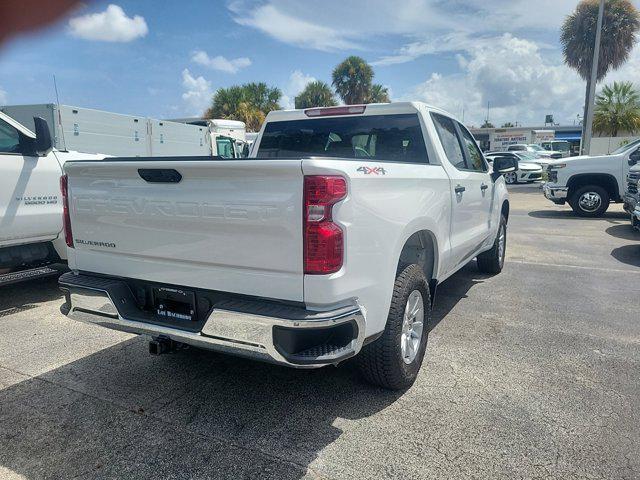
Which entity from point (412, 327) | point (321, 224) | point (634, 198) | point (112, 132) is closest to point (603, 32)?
point (634, 198)

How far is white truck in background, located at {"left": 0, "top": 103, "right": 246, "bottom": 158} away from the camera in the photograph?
1195 cm

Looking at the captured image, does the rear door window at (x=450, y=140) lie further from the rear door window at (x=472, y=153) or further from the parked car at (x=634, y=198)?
the parked car at (x=634, y=198)

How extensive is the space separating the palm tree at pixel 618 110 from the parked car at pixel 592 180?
86.0 feet

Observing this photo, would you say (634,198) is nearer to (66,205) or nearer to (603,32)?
(66,205)

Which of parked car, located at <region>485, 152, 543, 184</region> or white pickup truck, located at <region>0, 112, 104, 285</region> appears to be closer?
white pickup truck, located at <region>0, 112, 104, 285</region>

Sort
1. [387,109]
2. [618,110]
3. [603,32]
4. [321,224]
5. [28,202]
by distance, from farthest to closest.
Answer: [618,110] < [603,32] < [28,202] < [387,109] < [321,224]

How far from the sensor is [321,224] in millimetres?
2389

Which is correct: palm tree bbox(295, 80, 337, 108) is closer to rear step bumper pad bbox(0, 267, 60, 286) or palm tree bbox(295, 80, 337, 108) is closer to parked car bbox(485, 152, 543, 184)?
parked car bbox(485, 152, 543, 184)

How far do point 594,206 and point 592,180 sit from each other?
631 mm

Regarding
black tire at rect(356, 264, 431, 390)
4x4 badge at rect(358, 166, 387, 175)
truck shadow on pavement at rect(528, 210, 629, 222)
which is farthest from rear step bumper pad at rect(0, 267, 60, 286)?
truck shadow on pavement at rect(528, 210, 629, 222)

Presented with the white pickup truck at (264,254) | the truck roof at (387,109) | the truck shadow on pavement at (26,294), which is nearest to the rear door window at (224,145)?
the truck shadow on pavement at (26,294)

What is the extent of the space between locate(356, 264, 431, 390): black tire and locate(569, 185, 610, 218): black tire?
405 inches

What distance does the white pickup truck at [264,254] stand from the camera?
2.42m

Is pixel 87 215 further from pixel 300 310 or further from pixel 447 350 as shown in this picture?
pixel 447 350
